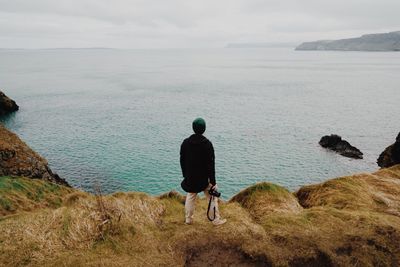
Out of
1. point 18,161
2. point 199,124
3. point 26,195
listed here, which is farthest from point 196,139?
point 18,161

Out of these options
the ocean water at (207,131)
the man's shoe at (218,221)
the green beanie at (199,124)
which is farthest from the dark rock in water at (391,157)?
the green beanie at (199,124)

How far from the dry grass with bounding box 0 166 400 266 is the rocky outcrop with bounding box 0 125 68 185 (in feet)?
63.3

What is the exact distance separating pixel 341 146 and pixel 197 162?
59515mm

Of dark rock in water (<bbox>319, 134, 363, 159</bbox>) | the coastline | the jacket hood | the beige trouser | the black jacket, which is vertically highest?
the jacket hood

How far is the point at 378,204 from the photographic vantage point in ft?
51.0

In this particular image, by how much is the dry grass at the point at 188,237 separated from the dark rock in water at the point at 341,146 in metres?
51.1

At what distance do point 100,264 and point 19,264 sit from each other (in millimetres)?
2366

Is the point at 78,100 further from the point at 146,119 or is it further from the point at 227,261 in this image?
the point at 227,261

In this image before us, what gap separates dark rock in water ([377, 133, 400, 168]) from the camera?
5020 cm

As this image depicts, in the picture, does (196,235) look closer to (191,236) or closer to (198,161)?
(191,236)

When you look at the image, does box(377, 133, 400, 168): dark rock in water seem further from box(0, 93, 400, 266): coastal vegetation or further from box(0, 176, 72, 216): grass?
box(0, 176, 72, 216): grass

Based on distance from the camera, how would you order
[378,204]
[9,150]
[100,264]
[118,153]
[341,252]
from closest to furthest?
[100,264], [341,252], [378,204], [9,150], [118,153]

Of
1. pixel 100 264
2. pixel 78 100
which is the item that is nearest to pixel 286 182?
pixel 100 264

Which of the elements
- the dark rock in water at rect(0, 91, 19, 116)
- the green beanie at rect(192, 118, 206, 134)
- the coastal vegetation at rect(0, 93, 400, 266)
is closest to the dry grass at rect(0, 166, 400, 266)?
the coastal vegetation at rect(0, 93, 400, 266)
